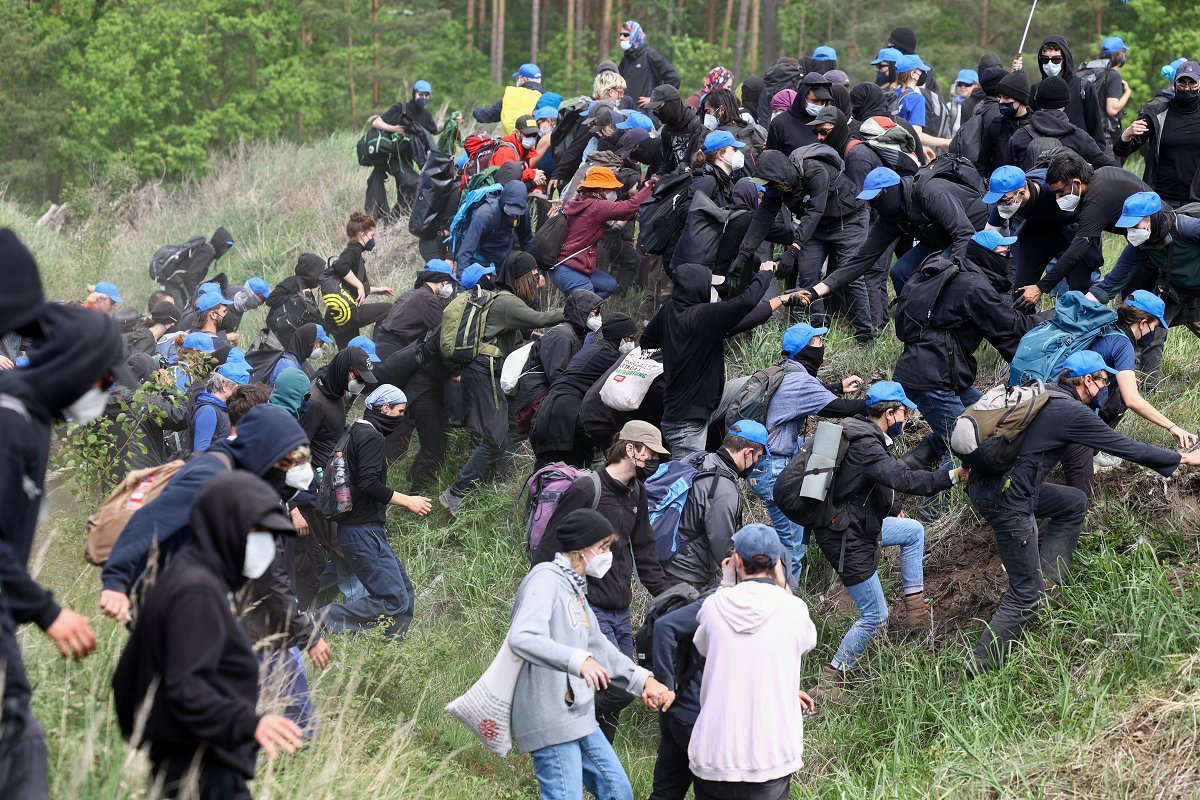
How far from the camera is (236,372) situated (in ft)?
25.3

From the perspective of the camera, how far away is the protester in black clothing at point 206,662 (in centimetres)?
323

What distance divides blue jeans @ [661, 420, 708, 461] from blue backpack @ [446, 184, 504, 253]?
3.73 m

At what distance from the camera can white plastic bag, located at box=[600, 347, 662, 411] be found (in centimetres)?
734

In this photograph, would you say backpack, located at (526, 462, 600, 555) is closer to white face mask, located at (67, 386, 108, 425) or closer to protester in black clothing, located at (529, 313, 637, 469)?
protester in black clothing, located at (529, 313, 637, 469)

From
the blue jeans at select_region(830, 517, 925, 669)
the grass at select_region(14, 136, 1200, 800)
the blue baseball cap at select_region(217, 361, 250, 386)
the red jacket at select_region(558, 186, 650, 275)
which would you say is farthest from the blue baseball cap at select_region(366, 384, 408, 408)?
the blue jeans at select_region(830, 517, 925, 669)

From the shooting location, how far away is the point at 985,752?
5.47 m

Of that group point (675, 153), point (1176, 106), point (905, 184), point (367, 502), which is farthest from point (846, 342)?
point (367, 502)

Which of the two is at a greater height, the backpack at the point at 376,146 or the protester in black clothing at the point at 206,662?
the protester in black clothing at the point at 206,662

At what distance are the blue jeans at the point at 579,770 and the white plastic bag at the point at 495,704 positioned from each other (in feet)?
0.62

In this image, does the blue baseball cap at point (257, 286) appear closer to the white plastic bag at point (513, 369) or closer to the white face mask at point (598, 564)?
the white plastic bag at point (513, 369)

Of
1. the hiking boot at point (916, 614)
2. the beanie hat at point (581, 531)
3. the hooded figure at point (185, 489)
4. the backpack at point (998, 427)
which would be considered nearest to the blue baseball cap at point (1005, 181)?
the backpack at point (998, 427)

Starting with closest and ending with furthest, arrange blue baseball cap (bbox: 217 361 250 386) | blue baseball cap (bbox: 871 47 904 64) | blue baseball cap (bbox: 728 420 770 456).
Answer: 1. blue baseball cap (bbox: 728 420 770 456)
2. blue baseball cap (bbox: 217 361 250 386)
3. blue baseball cap (bbox: 871 47 904 64)

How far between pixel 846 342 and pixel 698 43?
24.4m

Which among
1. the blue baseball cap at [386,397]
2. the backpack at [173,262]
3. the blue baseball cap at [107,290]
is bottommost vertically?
the backpack at [173,262]
